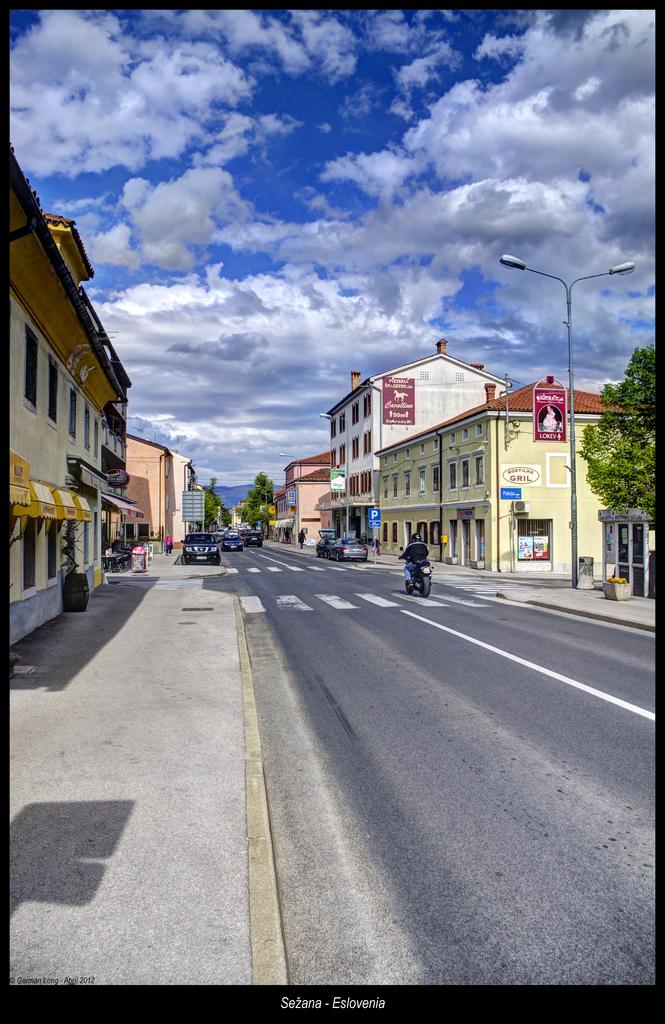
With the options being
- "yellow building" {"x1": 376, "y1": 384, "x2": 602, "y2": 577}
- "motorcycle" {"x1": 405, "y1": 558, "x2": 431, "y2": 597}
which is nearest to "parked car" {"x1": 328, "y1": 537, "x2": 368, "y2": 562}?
"yellow building" {"x1": 376, "y1": 384, "x2": 602, "y2": 577}

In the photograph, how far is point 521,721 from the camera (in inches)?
294

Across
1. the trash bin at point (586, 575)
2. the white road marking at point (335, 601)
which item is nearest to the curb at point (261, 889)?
the white road marking at point (335, 601)

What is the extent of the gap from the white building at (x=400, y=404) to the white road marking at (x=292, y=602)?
3056 cm

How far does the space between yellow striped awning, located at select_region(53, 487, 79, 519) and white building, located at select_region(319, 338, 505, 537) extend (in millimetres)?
38824

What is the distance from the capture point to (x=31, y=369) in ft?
41.2

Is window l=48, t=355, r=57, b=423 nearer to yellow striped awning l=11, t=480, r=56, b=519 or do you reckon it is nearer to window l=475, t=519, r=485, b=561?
yellow striped awning l=11, t=480, r=56, b=519

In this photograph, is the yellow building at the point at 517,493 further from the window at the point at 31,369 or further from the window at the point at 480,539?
the window at the point at 31,369

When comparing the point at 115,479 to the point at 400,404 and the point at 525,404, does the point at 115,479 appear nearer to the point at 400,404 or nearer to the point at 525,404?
the point at 525,404

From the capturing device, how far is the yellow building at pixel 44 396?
9320 millimetres

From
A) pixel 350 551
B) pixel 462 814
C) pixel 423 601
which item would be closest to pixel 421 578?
pixel 423 601

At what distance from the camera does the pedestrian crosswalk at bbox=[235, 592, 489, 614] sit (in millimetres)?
18844

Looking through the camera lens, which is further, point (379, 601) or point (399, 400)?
point (399, 400)

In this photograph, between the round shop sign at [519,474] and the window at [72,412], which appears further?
the round shop sign at [519,474]

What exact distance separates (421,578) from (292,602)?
410 cm
